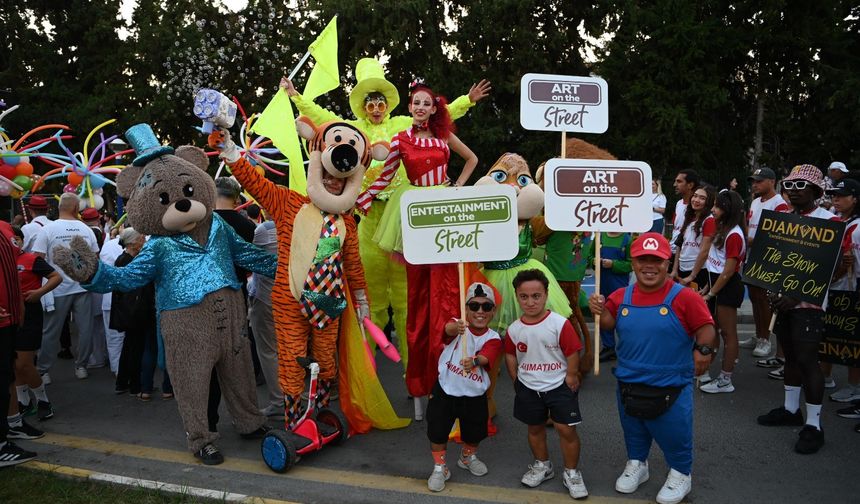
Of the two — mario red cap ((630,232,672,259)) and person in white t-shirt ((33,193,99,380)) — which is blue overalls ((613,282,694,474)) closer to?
mario red cap ((630,232,672,259))

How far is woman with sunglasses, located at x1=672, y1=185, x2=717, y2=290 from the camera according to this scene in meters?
5.79

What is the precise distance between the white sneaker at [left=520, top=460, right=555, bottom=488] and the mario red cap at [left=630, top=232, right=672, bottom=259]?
1.43 meters

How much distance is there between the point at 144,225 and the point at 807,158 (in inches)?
951

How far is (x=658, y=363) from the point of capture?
11.6 ft

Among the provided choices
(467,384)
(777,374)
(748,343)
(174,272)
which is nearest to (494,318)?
(467,384)

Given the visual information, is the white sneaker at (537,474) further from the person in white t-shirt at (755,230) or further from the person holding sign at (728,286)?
the person in white t-shirt at (755,230)

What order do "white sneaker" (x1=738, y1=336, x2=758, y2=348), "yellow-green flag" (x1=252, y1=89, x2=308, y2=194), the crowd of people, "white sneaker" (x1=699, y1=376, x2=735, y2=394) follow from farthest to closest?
"white sneaker" (x1=738, y1=336, x2=758, y2=348)
"white sneaker" (x1=699, y1=376, x2=735, y2=394)
"yellow-green flag" (x1=252, y1=89, x2=308, y2=194)
the crowd of people

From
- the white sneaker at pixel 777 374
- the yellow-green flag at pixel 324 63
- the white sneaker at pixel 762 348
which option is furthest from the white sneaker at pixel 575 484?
the white sneaker at pixel 762 348

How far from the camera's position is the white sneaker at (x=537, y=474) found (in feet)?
12.7

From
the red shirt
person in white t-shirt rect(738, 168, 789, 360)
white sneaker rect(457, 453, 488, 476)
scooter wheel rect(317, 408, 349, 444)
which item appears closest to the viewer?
the red shirt

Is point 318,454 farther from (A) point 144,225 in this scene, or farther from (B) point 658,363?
(B) point 658,363

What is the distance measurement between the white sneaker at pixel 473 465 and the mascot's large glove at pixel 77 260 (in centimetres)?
263

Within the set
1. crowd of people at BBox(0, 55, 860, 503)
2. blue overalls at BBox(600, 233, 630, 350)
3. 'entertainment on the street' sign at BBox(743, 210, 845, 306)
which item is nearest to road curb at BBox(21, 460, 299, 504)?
crowd of people at BBox(0, 55, 860, 503)

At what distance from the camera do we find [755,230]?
19.6 ft
